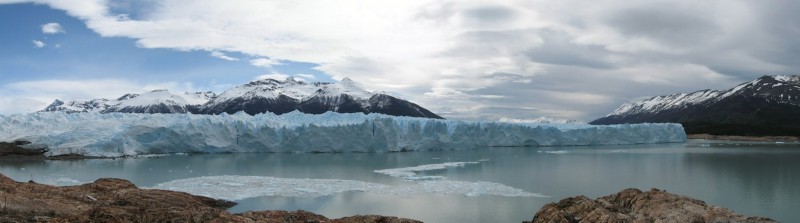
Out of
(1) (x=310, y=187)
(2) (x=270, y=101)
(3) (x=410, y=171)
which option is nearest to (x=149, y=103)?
(2) (x=270, y=101)

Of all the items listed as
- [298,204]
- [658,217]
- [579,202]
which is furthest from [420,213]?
[658,217]

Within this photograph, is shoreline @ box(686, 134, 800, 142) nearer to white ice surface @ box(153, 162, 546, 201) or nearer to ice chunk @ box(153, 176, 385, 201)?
white ice surface @ box(153, 162, 546, 201)

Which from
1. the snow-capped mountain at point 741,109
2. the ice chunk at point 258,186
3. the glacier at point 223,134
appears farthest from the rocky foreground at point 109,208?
the snow-capped mountain at point 741,109

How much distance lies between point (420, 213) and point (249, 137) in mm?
19372

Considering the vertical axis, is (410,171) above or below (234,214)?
below

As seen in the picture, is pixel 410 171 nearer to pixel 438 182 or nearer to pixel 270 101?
pixel 438 182

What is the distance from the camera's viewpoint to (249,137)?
27156 mm

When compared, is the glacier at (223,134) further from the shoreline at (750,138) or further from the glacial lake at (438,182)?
the shoreline at (750,138)

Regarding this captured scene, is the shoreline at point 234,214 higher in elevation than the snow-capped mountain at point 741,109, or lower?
lower

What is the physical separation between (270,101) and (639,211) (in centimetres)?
8903

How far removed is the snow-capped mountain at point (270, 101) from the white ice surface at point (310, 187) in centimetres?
6717

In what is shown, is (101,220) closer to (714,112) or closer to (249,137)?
(249,137)

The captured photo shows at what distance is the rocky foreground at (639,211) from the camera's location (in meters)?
5.74

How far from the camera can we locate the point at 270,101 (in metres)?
92.2
